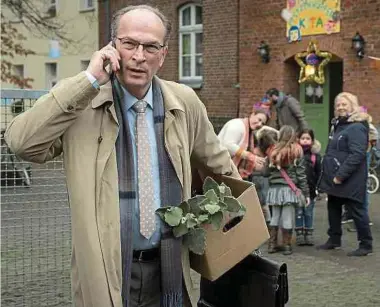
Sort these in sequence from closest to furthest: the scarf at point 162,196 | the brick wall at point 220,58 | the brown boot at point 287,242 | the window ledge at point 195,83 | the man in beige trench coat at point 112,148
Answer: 1. the man in beige trench coat at point 112,148
2. the scarf at point 162,196
3. the brown boot at point 287,242
4. the brick wall at point 220,58
5. the window ledge at point 195,83

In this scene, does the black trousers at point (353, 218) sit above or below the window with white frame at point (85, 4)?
below

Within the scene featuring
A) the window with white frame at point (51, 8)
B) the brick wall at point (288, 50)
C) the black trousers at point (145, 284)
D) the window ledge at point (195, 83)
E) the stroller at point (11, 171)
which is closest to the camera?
the black trousers at point (145, 284)

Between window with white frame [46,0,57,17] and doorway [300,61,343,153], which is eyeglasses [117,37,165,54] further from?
window with white frame [46,0,57,17]

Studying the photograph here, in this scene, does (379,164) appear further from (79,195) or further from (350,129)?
(79,195)

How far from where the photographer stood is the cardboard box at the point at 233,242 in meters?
2.82

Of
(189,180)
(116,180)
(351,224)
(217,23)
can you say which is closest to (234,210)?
(189,180)

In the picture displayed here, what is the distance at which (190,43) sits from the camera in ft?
64.3

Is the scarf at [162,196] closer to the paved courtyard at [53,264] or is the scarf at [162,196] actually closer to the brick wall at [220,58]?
the paved courtyard at [53,264]

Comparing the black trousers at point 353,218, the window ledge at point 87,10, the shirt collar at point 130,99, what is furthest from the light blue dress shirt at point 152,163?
the window ledge at point 87,10

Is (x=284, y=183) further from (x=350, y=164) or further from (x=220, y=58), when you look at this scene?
(x=220, y=58)

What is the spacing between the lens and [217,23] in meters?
18.3

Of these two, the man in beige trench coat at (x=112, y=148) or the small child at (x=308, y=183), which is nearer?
the man in beige trench coat at (x=112, y=148)

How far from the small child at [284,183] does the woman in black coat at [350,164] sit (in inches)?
13.8

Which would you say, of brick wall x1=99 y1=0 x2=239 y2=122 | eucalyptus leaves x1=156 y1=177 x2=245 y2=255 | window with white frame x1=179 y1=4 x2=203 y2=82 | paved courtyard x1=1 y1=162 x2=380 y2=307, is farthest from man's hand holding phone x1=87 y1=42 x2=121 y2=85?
window with white frame x1=179 y1=4 x2=203 y2=82
